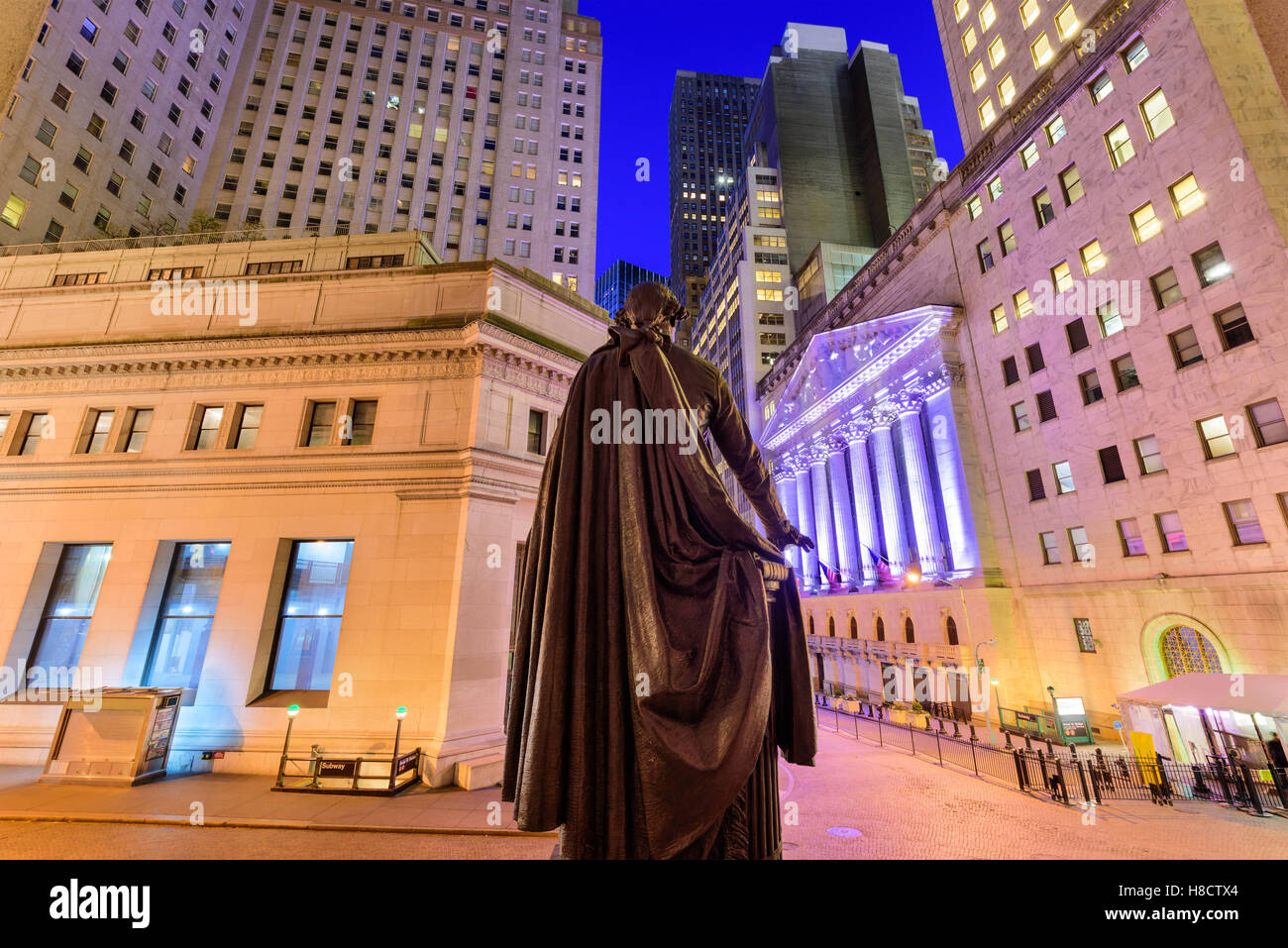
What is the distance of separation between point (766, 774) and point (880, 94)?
102 metres

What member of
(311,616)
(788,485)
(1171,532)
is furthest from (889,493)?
(311,616)

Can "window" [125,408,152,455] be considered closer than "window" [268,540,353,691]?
No

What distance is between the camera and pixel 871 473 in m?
45.1

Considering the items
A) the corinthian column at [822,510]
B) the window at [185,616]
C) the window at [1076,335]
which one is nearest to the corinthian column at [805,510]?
the corinthian column at [822,510]

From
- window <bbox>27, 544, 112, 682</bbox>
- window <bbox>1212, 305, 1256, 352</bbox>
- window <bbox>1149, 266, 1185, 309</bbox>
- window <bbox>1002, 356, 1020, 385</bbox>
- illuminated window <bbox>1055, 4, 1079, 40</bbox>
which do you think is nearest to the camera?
window <bbox>27, 544, 112, 682</bbox>

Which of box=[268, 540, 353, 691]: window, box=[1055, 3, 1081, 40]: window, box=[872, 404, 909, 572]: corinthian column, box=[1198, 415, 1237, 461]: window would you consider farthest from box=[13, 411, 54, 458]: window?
box=[1055, 3, 1081, 40]: window

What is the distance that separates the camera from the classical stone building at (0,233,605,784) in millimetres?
14266

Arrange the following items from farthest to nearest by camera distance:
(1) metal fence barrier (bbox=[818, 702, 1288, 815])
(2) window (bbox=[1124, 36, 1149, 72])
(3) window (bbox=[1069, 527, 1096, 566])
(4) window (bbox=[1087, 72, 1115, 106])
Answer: (4) window (bbox=[1087, 72, 1115, 106]), (3) window (bbox=[1069, 527, 1096, 566]), (2) window (bbox=[1124, 36, 1149, 72]), (1) metal fence barrier (bbox=[818, 702, 1288, 815])

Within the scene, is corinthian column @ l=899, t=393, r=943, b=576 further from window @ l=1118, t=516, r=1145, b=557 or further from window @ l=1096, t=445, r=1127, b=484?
window @ l=1096, t=445, r=1127, b=484

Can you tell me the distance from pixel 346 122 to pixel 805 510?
198 ft

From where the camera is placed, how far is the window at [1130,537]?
24031mm

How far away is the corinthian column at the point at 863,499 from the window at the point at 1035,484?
46.2 ft

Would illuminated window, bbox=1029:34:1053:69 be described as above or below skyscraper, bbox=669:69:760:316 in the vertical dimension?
below

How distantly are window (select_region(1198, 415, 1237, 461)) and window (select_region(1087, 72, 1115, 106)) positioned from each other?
697 inches
